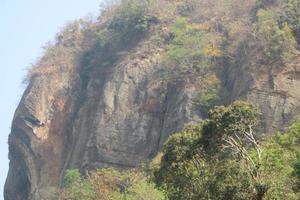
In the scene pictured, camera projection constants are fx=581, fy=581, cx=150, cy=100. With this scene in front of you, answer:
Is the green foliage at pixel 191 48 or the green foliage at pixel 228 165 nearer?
the green foliage at pixel 228 165

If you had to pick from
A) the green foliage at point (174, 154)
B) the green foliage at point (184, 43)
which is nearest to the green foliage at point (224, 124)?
the green foliage at point (174, 154)

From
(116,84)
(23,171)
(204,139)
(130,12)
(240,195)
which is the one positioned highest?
(130,12)

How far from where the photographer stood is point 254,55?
33062 mm

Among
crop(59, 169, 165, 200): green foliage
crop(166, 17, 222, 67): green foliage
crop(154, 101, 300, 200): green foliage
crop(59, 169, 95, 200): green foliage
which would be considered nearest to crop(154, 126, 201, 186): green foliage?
crop(154, 101, 300, 200): green foliage

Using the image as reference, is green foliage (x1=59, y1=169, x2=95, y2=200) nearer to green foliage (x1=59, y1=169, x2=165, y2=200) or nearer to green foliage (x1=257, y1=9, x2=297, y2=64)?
green foliage (x1=59, y1=169, x2=165, y2=200)

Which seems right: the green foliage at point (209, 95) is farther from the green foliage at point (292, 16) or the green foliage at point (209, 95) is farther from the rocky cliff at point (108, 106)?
the green foliage at point (292, 16)

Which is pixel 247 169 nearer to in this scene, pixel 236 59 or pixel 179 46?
pixel 236 59

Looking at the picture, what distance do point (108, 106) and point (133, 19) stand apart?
7.77 m

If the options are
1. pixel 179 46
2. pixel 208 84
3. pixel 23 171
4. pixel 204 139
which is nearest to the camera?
pixel 204 139

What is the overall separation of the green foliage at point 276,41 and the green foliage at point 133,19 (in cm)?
1220

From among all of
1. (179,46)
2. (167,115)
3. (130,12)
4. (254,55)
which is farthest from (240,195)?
(130,12)

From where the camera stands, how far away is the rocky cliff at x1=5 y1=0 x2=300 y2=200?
3180 centimetres

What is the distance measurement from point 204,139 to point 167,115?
12.4 metres

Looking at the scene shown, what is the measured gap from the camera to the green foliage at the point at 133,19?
43.3 meters
